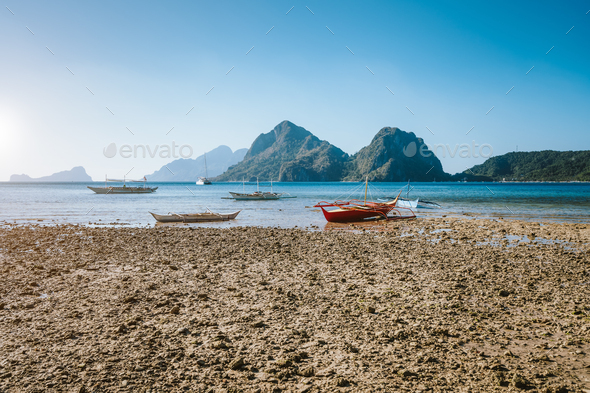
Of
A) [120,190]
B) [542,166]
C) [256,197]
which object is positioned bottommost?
[256,197]

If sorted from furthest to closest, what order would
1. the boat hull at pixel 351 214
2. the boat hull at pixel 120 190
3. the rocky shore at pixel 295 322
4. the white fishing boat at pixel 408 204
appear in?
the boat hull at pixel 120 190 < the white fishing boat at pixel 408 204 < the boat hull at pixel 351 214 < the rocky shore at pixel 295 322

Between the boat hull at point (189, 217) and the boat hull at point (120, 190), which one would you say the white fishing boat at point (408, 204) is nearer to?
the boat hull at point (189, 217)

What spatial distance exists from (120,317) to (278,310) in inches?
110

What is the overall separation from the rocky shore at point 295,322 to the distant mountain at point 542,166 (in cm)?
18701

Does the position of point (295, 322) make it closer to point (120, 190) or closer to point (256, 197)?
point (256, 197)

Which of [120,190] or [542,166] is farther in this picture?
[542,166]

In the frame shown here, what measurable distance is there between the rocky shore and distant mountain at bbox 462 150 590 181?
187m

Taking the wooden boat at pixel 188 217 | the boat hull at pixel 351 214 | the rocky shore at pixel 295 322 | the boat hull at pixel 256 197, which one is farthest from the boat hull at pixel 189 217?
the boat hull at pixel 256 197

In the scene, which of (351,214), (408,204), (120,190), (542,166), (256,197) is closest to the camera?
(351,214)

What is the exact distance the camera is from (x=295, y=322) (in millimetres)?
5520

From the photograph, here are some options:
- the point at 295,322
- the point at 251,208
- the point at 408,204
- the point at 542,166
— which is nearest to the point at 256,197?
the point at 251,208

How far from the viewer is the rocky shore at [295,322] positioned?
3916 millimetres

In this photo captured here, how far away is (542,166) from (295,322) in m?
213

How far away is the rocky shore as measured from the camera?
12.8 ft
